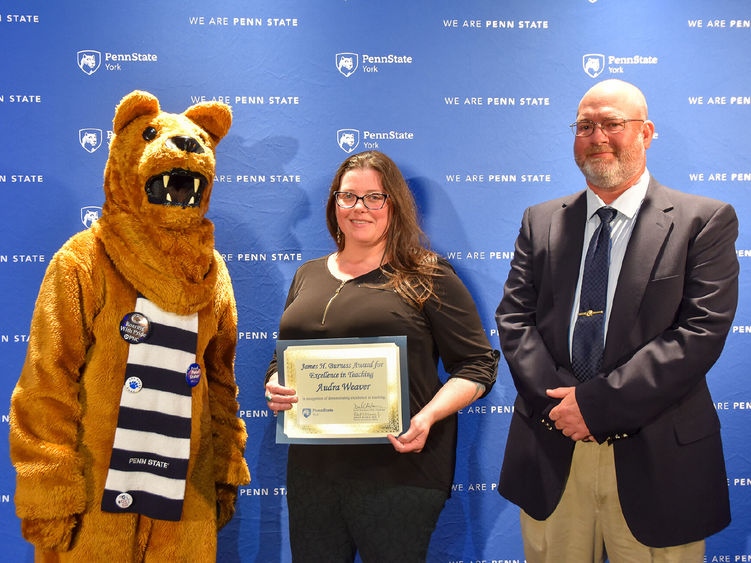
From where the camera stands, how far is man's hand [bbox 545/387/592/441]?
1.70 m

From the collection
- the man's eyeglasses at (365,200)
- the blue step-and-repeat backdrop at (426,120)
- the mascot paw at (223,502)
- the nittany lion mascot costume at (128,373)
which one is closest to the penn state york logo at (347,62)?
the blue step-and-repeat backdrop at (426,120)

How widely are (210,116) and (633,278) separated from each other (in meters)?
1.37

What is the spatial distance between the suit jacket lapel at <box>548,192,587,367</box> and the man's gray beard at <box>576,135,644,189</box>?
0.40 feet

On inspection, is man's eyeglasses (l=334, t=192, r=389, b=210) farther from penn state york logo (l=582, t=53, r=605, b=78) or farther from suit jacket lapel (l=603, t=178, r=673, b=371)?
penn state york logo (l=582, t=53, r=605, b=78)

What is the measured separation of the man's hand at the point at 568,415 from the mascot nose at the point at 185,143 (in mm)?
1238

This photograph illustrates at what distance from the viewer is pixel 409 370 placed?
1928 mm

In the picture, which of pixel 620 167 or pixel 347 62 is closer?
pixel 620 167

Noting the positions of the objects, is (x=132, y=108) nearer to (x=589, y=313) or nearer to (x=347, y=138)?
(x=347, y=138)

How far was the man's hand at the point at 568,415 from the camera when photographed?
5.57ft

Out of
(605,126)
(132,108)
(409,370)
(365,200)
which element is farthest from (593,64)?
(132,108)

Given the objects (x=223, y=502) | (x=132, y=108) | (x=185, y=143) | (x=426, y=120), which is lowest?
(x=223, y=502)

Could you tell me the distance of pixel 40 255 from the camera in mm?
2463

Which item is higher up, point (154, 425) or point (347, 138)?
point (347, 138)

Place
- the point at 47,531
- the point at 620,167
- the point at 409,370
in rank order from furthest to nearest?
the point at 409,370 → the point at 620,167 → the point at 47,531
